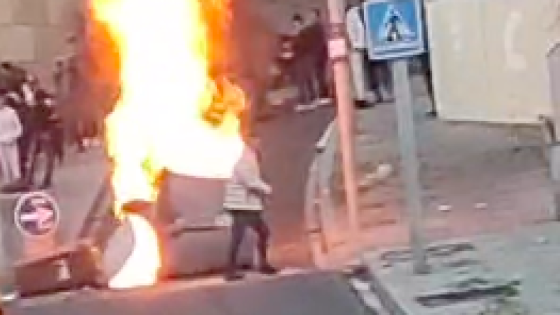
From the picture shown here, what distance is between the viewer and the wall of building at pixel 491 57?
71.9 feet

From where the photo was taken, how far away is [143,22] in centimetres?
3238

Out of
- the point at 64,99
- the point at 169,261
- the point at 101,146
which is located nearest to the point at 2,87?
the point at 101,146

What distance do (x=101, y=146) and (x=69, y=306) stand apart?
15869mm

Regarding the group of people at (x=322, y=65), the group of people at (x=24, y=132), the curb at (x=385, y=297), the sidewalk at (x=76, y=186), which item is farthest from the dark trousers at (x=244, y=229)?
the group of people at (x=322, y=65)

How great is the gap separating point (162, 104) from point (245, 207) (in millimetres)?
13606

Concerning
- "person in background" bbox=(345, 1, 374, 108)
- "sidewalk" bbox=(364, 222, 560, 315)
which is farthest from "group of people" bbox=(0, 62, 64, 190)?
"sidewalk" bbox=(364, 222, 560, 315)

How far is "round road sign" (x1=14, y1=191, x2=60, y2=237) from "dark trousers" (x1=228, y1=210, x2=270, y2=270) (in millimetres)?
1688

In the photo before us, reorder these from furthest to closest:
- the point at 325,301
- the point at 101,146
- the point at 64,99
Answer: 1. the point at 64,99
2. the point at 101,146
3. the point at 325,301

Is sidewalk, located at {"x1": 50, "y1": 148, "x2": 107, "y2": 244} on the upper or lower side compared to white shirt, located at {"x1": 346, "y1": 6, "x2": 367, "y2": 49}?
lower

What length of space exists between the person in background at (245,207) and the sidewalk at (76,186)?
3594 mm

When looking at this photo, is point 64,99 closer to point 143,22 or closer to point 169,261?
point 143,22

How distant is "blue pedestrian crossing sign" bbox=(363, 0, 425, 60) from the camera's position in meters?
12.9

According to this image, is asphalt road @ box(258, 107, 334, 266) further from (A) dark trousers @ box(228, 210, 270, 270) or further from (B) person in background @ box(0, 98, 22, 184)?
(B) person in background @ box(0, 98, 22, 184)

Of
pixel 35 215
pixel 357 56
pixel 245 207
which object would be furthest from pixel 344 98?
pixel 357 56
